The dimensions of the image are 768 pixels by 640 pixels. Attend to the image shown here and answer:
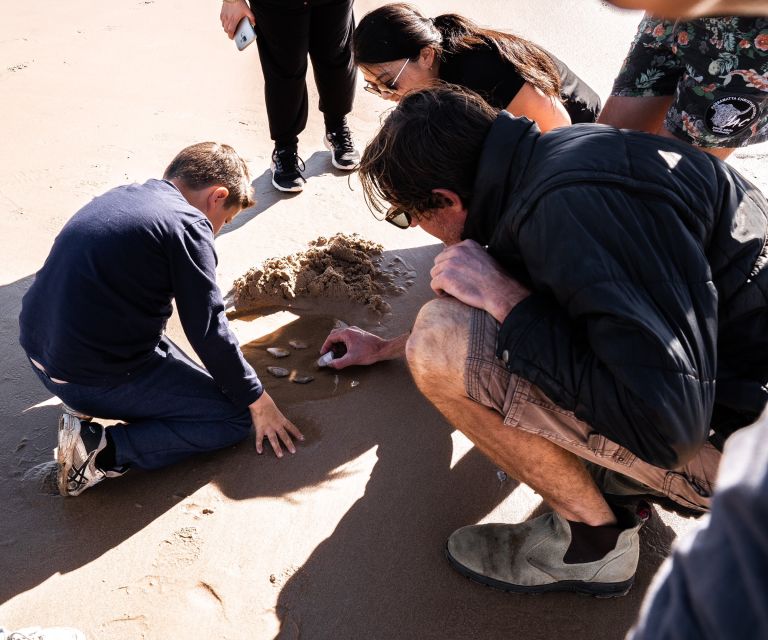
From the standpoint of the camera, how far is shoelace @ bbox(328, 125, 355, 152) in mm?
3941

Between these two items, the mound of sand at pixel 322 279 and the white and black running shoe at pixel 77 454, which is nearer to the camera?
the white and black running shoe at pixel 77 454

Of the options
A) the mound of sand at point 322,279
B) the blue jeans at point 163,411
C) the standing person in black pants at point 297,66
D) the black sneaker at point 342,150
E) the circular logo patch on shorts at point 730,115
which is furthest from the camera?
the black sneaker at point 342,150

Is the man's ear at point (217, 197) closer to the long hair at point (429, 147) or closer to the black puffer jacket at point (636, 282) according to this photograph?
the long hair at point (429, 147)

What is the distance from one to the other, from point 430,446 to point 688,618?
5.11ft

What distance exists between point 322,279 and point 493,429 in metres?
1.34

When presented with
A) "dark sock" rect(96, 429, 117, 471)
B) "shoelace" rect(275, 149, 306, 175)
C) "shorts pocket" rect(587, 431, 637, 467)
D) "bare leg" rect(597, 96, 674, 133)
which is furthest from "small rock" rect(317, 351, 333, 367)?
"shoelace" rect(275, 149, 306, 175)

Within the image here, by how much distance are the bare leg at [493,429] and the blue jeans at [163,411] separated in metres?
0.74

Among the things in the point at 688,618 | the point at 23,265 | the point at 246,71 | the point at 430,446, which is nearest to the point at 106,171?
the point at 23,265

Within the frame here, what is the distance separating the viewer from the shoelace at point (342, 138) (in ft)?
12.9

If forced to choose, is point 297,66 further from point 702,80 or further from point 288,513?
point 288,513

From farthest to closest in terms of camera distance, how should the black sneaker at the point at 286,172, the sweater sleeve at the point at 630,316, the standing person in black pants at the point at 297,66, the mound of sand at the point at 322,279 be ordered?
the black sneaker at the point at 286,172 → the standing person in black pants at the point at 297,66 → the mound of sand at the point at 322,279 → the sweater sleeve at the point at 630,316

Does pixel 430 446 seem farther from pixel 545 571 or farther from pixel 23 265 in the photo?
pixel 23 265

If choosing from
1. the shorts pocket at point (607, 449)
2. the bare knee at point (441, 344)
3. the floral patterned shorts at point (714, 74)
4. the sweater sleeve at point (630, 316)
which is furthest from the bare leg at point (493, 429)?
the floral patterned shorts at point (714, 74)

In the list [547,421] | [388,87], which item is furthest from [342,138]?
[547,421]
